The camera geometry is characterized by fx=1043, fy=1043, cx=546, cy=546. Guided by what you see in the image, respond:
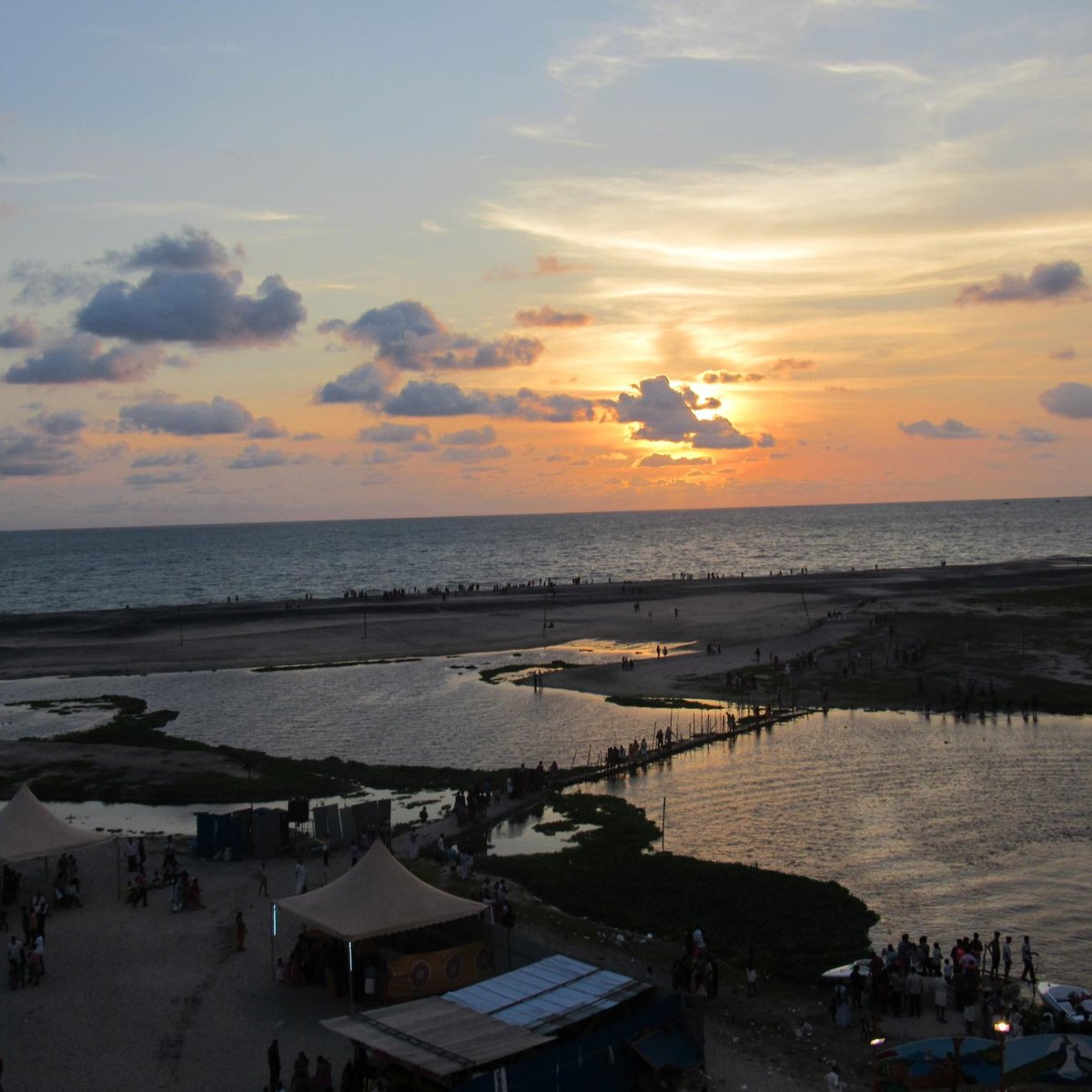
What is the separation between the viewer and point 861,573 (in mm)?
146000

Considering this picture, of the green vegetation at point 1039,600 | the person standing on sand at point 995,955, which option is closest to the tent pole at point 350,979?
the person standing on sand at point 995,955

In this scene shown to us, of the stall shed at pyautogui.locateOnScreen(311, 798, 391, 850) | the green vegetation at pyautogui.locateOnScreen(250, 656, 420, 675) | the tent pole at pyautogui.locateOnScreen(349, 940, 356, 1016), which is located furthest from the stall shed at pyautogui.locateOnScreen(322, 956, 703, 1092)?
the green vegetation at pyautogui.locateOnScreen(250, 656, 420, 675)

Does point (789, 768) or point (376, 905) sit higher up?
point (376, 905)

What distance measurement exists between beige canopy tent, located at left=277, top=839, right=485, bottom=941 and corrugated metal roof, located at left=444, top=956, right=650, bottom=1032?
3553mm

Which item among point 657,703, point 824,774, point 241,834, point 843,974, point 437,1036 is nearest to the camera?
point 437,1036

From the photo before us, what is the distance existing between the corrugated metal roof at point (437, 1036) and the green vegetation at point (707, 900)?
31.3 feet

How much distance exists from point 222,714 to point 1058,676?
50393 mm

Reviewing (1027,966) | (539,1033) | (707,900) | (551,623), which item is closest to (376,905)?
(539,1033)

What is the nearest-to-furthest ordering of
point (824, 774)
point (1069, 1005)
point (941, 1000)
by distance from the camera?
point (1069, 1005), point (941, 1000), point (824, 774)

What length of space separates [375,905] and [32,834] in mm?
12869

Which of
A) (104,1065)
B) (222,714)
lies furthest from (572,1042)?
(222,714)

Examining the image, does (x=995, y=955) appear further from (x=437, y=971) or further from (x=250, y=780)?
(x=250, y=780)

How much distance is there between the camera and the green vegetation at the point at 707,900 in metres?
26.6

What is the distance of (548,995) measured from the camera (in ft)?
64.2
